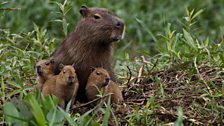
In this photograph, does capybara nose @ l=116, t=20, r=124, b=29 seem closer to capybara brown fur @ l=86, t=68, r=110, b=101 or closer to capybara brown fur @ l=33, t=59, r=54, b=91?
capybara brown fur @ l=86, t=68, r=110, b=101

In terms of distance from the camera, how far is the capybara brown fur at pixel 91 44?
26.6 feet

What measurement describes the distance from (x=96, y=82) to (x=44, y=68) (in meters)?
0.45

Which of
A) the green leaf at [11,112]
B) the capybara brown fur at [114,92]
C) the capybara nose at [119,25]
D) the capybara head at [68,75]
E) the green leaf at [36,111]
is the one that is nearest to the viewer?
the green leaf at [36,111]

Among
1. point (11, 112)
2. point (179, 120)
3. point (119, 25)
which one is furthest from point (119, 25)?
point (11, 112)

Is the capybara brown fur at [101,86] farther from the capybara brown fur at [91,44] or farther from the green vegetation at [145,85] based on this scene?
the capybara brown fur at [91,44]

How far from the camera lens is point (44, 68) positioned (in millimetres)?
7852

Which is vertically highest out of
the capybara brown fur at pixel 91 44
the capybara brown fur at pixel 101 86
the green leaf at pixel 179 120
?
the capybara brown fur at pixel 91 44

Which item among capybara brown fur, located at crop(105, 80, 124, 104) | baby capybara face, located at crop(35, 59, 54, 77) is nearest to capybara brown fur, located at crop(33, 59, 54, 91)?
baby capybara face, located at crop(35, 59, 54, 77)

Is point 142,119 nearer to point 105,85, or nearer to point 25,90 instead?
point 105,85

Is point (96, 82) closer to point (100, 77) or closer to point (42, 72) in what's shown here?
point (100, 77)

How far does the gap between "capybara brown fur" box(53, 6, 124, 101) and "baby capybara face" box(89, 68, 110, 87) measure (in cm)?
24

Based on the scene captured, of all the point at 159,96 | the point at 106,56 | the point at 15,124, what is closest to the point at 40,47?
the point at 106,56

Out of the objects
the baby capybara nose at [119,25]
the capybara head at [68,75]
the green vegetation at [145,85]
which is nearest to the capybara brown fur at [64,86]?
the capybara head at [68,75]

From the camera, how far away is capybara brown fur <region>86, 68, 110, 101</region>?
25.3 ft
